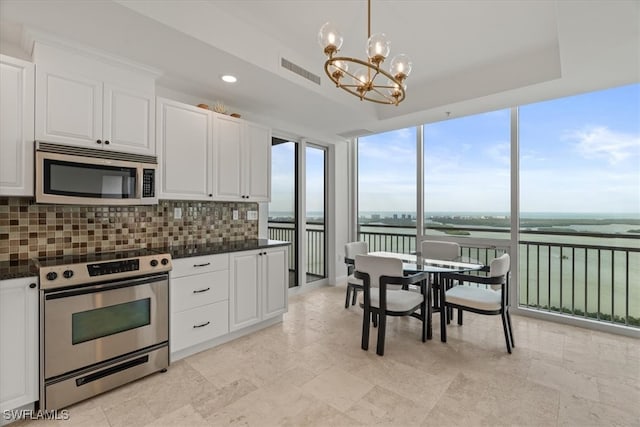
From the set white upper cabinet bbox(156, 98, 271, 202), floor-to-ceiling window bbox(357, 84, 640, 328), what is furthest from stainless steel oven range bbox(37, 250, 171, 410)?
floor-to-ceiling window bbox(357, 84, 640, 328)

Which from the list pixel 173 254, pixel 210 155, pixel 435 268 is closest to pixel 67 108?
pixel 210 155

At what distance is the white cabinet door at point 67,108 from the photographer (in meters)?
2.07

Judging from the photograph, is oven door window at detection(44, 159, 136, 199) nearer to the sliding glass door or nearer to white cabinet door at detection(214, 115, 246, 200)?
white cabinet door at detection(214, 115, 246, 200)

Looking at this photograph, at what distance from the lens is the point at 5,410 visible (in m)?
A: 1.78

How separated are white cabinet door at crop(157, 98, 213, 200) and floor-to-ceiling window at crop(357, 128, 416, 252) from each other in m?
2.99

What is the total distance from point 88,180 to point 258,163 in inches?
64.6

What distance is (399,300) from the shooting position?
2.75 m

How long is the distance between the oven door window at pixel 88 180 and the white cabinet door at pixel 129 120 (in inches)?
8.1

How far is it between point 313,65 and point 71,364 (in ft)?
10.4

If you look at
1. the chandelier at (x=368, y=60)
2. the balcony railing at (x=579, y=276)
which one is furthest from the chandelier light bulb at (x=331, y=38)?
the balcony railing at (x=579, y=276)

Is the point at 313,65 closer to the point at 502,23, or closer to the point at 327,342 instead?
the point at 502,23

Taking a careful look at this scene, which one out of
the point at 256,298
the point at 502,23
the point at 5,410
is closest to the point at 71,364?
the point at 5,410

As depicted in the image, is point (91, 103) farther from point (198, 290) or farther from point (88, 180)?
point (198, 290)

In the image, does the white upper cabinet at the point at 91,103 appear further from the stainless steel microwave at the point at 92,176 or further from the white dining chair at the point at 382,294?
the white dining chair at the point at 382,294
